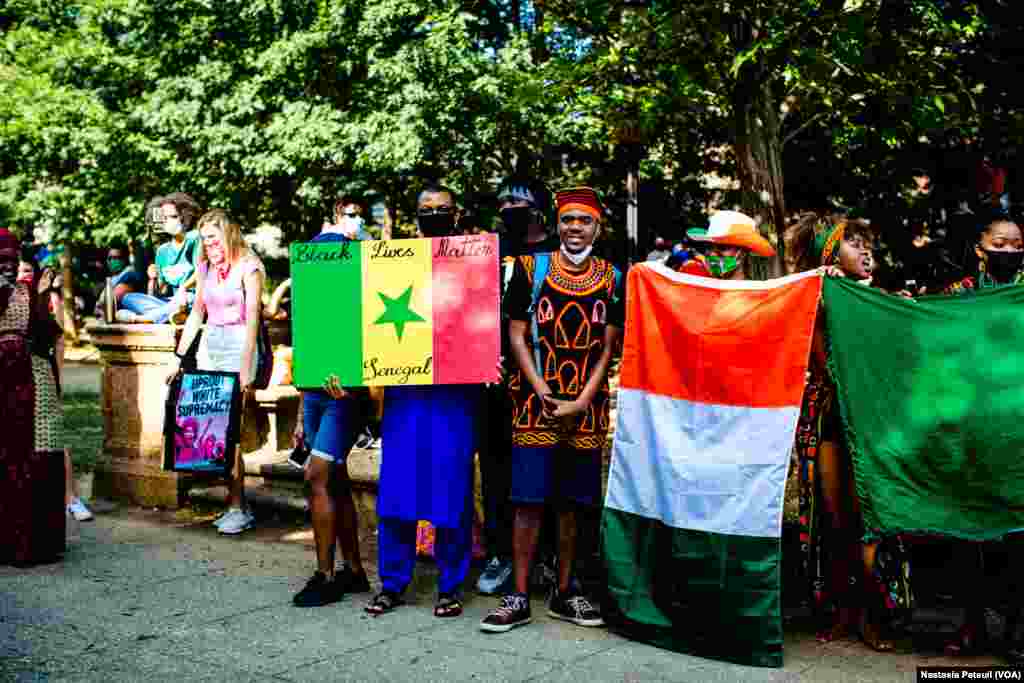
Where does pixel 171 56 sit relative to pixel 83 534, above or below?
above

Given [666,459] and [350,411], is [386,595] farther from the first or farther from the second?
[666,459]

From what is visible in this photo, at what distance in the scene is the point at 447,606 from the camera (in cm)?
545

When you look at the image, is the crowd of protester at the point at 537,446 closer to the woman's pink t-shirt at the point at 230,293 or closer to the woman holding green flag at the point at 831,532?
the woman holding green flag at the point at 831,532

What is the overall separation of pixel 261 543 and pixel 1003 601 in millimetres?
4394

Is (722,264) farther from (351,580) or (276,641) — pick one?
(276,641)

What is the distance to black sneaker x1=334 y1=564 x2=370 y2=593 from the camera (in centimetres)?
581

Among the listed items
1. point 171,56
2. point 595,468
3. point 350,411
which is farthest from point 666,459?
point 171,56

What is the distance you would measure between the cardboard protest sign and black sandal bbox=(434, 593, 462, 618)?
3.57ft

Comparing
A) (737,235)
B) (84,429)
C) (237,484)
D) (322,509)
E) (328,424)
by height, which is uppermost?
(737,235)

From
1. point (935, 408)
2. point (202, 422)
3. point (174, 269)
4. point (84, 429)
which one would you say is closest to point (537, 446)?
point (935, 408)

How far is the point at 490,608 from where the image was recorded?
18.4 feet

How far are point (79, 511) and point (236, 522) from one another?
1.26 m

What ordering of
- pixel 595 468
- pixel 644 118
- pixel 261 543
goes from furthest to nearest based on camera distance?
pixel 644 118, pixel 261 543, pixel 595 468

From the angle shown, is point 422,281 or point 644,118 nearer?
point 422,281
